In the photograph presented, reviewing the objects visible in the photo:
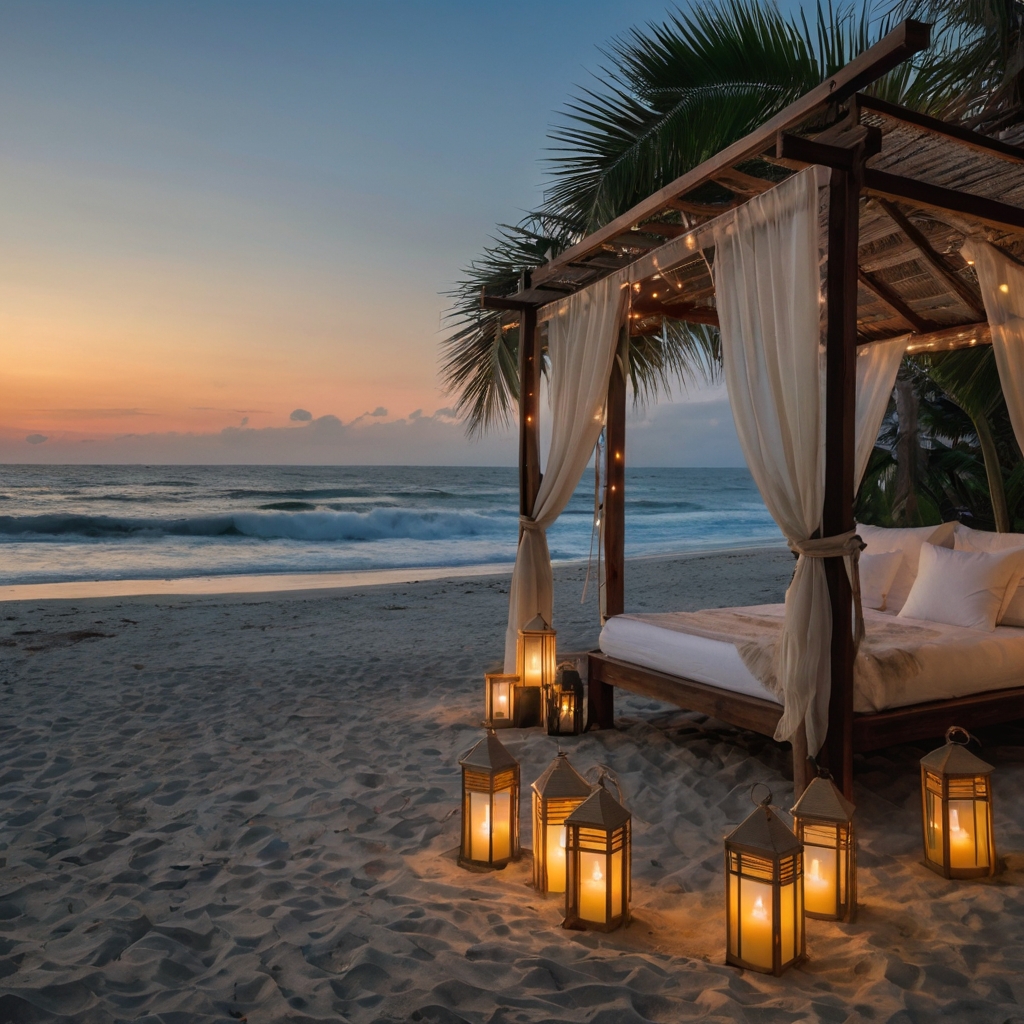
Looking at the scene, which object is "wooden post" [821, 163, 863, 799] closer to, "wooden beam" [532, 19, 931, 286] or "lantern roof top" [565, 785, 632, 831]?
"wooden beam" [532, 19, 931, 286]

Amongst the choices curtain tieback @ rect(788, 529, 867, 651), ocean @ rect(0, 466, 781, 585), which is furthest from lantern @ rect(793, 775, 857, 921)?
ocean @ rect(0, 466, 781, 585)

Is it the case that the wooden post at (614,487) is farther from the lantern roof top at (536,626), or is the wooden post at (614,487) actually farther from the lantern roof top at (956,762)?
the lantern roof top at (956,762)

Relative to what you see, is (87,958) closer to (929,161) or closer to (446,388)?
(929,161)

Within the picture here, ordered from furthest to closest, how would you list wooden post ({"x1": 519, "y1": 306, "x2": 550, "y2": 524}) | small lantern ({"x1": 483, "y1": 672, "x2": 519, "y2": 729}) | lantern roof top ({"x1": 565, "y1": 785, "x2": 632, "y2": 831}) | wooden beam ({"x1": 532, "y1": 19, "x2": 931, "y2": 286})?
wooden post ({"x1": 519, "y1": 306, "x2": 550, "y2": 524}) < small lantern ({"x1": 483, "y1": 672, "x2": 519, "y2": 729}) < wooden beam ({"x1": 532, "y1": 19, "x2": 931, "y2": 286}) < lantern roof top ({"x1": 565, "y1": 785, "x2": 632, "y2": 831})

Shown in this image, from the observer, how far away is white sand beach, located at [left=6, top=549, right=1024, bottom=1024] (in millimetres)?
1507

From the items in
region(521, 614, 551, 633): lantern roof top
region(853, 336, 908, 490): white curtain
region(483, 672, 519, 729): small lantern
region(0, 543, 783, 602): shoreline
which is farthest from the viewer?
region(0, 543, 783, 602): shoreline

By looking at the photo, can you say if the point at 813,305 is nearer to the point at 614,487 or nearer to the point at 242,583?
the point at 614,487

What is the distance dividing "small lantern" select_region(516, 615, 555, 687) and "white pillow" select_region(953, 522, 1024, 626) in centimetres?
198

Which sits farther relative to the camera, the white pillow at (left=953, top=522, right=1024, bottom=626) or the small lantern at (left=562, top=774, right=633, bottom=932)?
the white pillow at (left=953, top=522, right=1024, bottom=626)

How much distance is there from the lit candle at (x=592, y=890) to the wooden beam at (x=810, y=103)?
207cm

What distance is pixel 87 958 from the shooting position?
1663mm

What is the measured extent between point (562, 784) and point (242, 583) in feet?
29.0

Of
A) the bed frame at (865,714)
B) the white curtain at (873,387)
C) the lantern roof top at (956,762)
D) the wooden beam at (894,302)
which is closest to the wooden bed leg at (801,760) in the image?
the bed frame at (865,714)

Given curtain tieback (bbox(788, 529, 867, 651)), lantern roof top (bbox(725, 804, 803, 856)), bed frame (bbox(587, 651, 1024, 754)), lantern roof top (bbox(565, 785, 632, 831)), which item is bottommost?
bed frame (bbox(587, 651, 1024, 754))
